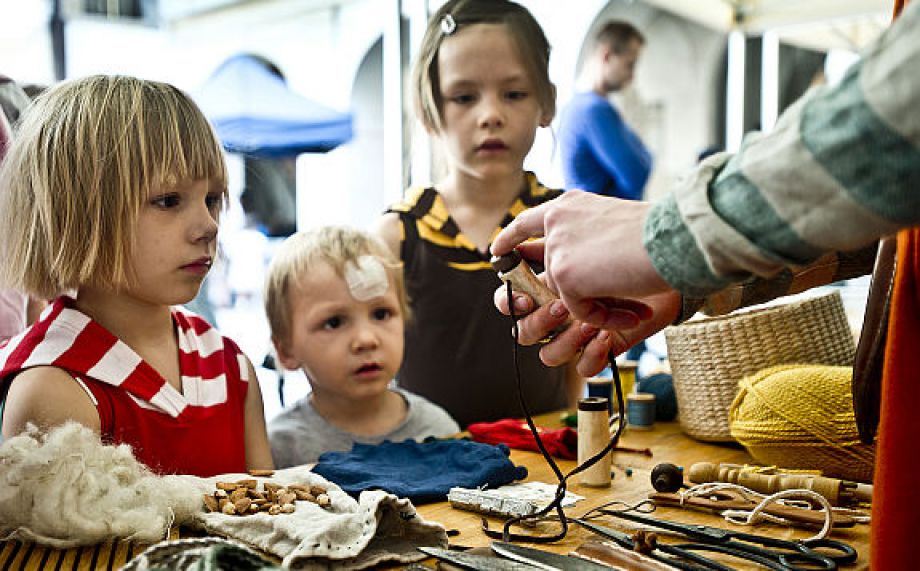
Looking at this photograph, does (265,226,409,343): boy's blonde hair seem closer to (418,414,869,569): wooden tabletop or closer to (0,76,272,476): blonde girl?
(0,76,272,476): blonde girl

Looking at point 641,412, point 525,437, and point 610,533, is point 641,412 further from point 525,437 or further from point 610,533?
point 610,533

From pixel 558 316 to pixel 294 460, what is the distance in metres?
0.90

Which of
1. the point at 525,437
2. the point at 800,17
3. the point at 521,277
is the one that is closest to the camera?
the point at 521,277

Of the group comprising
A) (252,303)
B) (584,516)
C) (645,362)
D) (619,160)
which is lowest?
(645,362)

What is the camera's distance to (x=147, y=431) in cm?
147

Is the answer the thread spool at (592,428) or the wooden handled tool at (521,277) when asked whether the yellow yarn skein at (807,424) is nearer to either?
the thread spool at (592,428)

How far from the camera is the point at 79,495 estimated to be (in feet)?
3.48

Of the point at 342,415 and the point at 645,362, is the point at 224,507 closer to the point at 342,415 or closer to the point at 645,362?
the point at 342,415

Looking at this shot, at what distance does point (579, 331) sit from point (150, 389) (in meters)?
0.72

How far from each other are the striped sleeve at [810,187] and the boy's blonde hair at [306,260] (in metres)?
1.20

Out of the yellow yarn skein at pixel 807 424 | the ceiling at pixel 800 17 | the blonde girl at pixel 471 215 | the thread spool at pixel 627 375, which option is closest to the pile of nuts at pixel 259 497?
the yellow yarn skein at pixel 807 424

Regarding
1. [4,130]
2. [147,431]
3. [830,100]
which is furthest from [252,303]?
[830,100]

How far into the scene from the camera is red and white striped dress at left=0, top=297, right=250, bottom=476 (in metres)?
1.41

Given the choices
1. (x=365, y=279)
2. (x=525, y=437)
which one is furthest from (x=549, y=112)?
(x=525, y=437)
